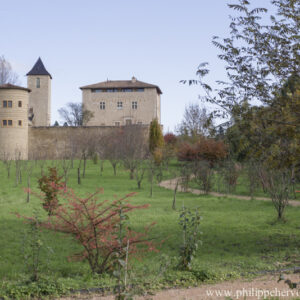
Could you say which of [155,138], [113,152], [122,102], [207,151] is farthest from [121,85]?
[207,151]

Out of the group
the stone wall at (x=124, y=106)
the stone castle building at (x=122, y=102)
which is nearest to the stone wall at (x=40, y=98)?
the stone castle building at (x=122, y=102)

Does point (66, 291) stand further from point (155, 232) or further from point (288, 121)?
point (155, 232)

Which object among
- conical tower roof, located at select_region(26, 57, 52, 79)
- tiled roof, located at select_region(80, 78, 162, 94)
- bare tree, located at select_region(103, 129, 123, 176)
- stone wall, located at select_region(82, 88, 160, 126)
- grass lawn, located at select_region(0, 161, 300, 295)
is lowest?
grass lawn, located at select_region(0, 161, 300, 295)

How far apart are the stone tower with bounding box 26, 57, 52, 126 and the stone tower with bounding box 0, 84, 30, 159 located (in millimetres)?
14212

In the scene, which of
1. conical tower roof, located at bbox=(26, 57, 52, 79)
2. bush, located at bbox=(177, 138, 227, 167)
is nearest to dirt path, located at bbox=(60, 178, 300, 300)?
bush, located at bbox=(177, 138, 227, 167)

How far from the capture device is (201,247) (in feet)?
26.3

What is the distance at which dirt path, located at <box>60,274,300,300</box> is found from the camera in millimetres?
4531

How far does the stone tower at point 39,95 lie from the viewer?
168 ft

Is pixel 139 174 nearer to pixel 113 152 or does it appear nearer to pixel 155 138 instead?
pixel 113 152

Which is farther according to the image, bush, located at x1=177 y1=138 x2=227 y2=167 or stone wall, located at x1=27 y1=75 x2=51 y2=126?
stone wall, located at x1=27 y1=75 x2=51 y2=126

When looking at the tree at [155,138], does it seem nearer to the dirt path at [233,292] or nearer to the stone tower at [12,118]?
the stone tower at [12,118]

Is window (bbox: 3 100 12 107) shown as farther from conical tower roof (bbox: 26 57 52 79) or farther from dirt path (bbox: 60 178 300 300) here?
dirt path (bbox: 60 178 300 300)

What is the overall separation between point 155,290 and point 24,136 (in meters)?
35.1

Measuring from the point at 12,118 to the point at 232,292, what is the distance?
34191mm
